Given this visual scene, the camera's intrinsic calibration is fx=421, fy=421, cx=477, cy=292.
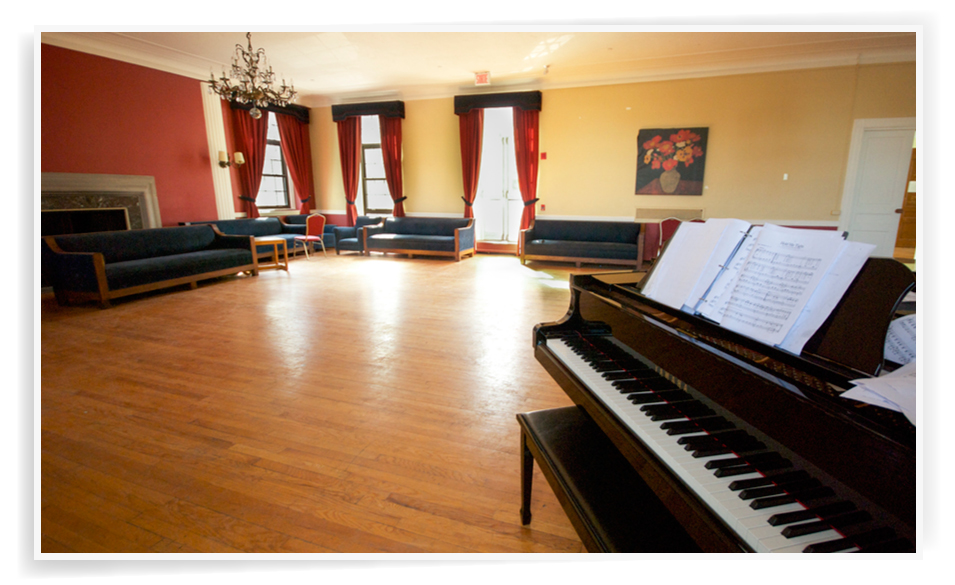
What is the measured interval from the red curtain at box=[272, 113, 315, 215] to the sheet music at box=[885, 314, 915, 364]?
9808 mm

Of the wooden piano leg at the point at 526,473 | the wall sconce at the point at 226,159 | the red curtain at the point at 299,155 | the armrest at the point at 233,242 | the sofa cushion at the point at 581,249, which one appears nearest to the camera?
the wooden piano leg at the point at 526,473

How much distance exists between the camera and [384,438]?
2090 millimetres

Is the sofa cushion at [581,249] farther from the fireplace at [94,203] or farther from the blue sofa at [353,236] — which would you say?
the fireplace at [94,203]

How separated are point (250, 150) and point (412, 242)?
355 centimetres

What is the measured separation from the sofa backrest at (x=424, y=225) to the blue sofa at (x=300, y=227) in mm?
1194

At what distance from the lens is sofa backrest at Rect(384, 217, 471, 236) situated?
8.32 metres

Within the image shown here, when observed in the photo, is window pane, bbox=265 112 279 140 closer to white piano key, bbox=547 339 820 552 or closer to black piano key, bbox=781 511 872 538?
white piano key, bbox=547 339 820 552

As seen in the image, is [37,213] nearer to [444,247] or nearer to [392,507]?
[392,507]

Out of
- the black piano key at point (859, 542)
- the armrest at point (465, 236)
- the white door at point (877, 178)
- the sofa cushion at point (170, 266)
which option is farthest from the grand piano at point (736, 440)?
the white door at point (877, 178)

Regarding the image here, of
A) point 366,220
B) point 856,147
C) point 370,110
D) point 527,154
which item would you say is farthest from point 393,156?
point 856,147

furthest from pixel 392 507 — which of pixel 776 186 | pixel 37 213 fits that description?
pixel 776 186

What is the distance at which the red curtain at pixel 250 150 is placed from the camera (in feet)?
25.6

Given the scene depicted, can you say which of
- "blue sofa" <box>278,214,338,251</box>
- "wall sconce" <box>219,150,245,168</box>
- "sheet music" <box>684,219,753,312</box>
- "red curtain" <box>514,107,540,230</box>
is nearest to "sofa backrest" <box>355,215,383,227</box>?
"blue sofa" <box>278,214,338,251</box>

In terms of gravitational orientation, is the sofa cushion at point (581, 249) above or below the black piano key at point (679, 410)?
above
